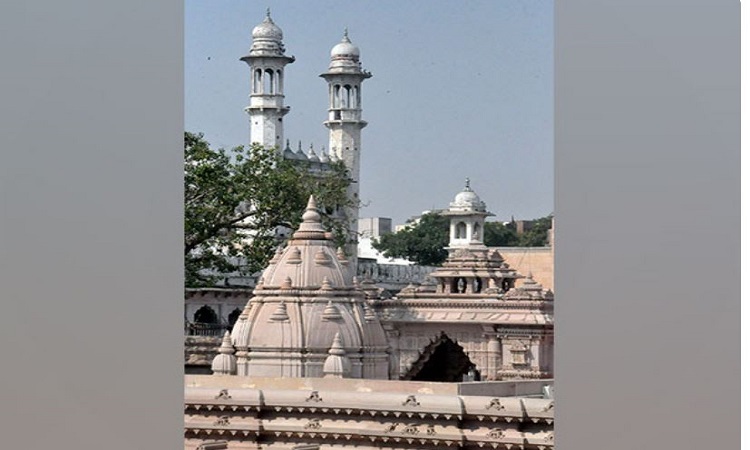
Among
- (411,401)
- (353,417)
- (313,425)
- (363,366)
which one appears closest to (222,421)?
(313,425)

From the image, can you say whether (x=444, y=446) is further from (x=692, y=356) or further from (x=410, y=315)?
(x=692, y=356)

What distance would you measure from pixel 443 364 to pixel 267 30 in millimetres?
10458

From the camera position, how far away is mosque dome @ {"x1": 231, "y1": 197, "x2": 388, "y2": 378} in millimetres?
14250

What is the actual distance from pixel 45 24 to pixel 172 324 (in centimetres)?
49

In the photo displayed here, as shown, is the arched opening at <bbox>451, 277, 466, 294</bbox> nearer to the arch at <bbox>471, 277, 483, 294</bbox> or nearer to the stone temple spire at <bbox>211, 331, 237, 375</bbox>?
the arch at <bbox>471, 277, 483, 294</bbox>

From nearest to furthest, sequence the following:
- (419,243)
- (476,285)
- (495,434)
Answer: (495,434) → (476,285) → (419,243)

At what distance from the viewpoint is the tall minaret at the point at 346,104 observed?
2978 centimetres

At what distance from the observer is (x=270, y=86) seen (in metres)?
31.3

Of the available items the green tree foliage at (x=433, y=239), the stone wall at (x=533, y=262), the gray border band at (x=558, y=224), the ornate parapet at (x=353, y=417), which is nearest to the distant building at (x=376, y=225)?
the green tree foliage at (x=433, y=239)

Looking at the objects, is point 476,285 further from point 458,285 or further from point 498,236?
point 498,236

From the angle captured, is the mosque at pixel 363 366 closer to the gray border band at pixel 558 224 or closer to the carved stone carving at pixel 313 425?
the carved stone carving at pixel 313 425

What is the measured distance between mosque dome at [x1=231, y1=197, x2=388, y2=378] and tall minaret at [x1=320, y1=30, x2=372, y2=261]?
1468cm

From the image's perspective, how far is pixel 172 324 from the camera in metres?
2.24

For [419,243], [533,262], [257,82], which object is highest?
[257,82]
